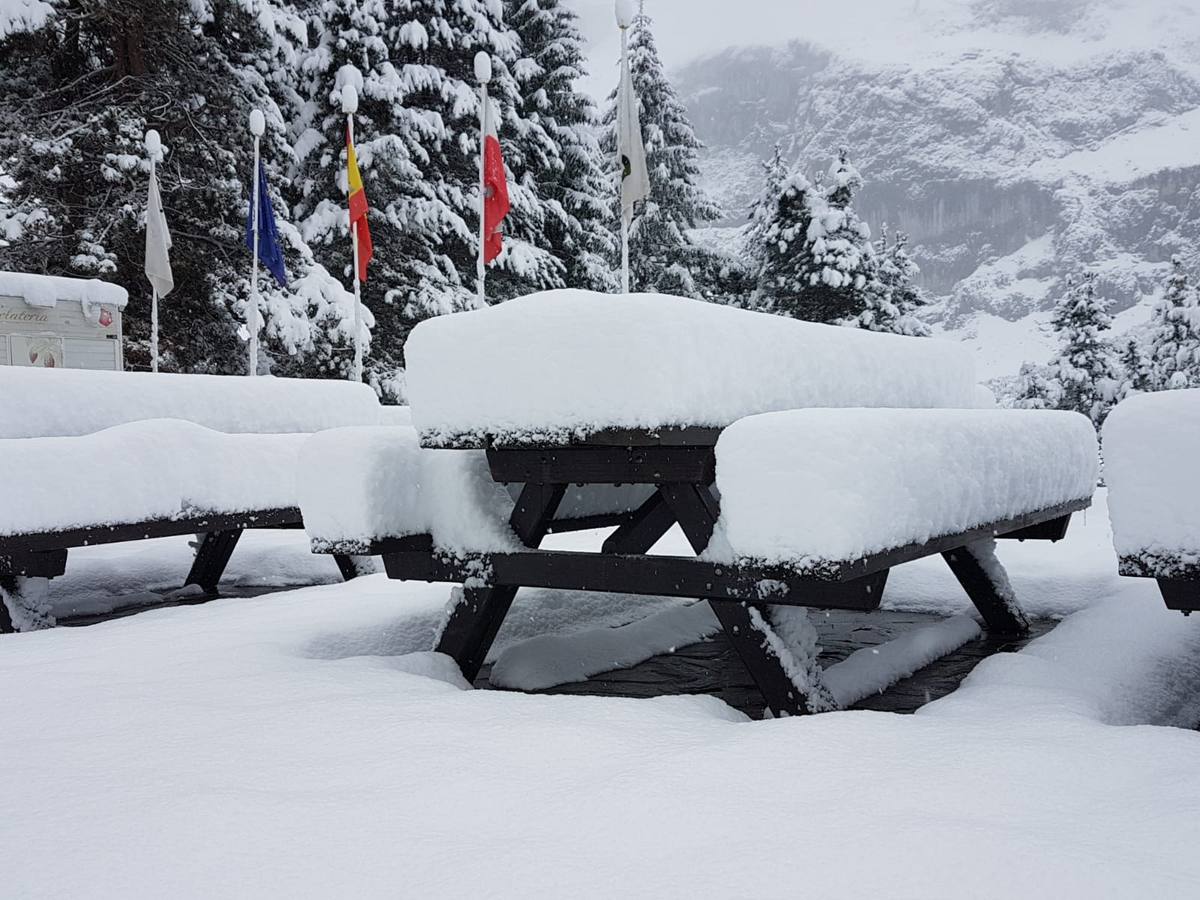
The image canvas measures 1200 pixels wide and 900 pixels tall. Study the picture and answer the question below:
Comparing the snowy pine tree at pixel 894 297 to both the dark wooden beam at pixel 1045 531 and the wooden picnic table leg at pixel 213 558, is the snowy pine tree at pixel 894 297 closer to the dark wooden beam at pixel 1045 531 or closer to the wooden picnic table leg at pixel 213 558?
the dark wooden beam at pixel 1045 531

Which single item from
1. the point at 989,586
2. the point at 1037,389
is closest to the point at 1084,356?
the point at 1037,389

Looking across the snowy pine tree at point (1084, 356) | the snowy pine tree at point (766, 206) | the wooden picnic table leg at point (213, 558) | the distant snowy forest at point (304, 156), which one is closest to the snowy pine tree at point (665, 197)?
the distant snowy forest at point (304, 156)

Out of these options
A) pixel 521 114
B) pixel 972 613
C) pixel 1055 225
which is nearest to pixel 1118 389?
pixel 521 114

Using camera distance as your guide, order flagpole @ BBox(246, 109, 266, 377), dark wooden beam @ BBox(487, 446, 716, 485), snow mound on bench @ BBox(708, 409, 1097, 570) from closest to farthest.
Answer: snow mound on bench @ BBox(708, 409, 1097, 570) → dark wooden beam @ BBox(487, 446, 716, 485) → flagpole @ BBox(246, 109, 266, 377)

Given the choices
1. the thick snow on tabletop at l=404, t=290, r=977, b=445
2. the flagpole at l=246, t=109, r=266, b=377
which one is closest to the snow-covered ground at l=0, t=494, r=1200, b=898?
the thick snow on tabletop at l=404, t=290, r=977, b=445

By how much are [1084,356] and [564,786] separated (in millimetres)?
38451

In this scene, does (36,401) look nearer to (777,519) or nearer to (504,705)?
(504,705)

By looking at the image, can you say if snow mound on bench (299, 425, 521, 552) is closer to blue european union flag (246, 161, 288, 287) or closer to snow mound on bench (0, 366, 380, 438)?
snow mound on bench (0, 366, 380, 438)

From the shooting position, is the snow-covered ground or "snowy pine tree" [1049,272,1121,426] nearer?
the snow-covered ground

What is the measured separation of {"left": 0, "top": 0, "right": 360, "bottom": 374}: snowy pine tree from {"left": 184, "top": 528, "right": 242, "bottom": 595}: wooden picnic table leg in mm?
11600

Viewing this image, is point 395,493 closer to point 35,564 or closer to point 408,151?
point 35,564

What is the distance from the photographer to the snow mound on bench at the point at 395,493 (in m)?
3.45

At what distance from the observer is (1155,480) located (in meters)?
2.65

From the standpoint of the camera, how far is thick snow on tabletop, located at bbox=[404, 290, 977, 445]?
2.78 m
